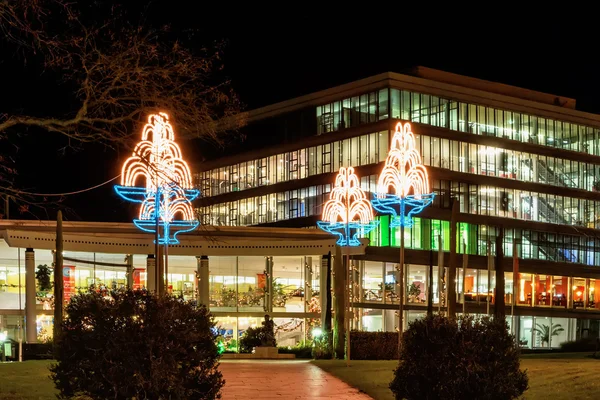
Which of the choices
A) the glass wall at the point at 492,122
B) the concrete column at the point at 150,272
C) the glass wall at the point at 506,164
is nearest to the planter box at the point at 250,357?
the concrete column at the point at 150,272

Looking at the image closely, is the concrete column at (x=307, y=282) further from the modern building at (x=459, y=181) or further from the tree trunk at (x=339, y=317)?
the tree trunk at (x=339, y=317)

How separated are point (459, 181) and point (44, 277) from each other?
36000 millimetres

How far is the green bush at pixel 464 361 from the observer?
15570mm

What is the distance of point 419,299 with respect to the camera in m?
66.0

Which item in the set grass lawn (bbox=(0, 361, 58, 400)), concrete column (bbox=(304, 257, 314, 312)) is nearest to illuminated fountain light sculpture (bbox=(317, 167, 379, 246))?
concrete column (bbox=(304, 257, 314, 312))

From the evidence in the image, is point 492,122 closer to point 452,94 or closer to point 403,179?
point 452,94

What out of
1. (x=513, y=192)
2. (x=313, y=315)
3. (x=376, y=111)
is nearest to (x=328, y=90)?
(x=376, y=111)

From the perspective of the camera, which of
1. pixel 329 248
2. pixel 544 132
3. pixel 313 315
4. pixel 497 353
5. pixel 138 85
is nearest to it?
pixel 138 85

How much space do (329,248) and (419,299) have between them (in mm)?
21436

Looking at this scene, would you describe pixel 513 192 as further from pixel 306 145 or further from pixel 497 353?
pixel 497 353

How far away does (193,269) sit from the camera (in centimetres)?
5116

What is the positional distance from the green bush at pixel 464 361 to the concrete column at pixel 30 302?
29.6 metres

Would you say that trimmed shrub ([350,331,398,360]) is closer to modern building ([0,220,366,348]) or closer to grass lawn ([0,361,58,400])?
modern building ([0,220,366,348])

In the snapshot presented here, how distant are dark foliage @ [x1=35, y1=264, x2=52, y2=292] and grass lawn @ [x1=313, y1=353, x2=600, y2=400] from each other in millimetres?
21969
